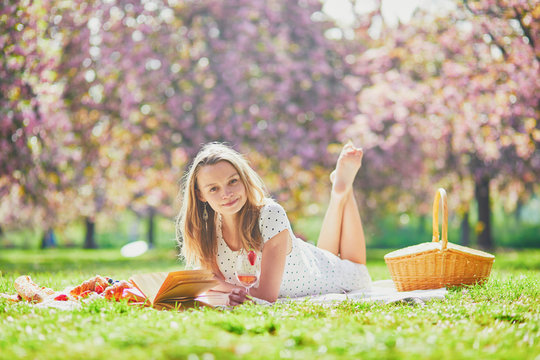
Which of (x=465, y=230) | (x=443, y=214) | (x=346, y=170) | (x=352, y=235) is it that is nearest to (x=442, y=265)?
(x=443, y=214)

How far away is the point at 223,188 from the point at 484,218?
13417mm

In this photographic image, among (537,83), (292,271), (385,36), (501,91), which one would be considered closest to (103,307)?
(292,271)

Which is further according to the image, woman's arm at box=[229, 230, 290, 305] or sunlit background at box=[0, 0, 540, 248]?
sunlit background at box=[0, 0, 540, 248]

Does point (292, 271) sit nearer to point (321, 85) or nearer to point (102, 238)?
point (321, 85)

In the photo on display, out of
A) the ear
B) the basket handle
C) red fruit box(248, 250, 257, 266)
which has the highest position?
the ear

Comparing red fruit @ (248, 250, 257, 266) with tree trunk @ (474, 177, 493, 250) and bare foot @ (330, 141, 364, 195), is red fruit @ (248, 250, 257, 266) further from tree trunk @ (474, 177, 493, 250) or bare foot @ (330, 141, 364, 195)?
tree trunk @ (474, 177, 493, 250)

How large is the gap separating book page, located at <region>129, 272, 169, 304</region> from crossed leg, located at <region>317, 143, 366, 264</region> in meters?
1.84

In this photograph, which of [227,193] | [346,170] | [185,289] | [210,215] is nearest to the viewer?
[185,289]

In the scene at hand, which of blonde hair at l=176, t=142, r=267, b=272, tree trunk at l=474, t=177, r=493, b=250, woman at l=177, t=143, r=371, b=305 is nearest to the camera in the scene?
woman at l=177, t=143, r=371, b=305

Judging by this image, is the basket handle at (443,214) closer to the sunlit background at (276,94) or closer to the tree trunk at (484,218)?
the sunlit background at (276,94)

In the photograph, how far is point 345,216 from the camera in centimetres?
507

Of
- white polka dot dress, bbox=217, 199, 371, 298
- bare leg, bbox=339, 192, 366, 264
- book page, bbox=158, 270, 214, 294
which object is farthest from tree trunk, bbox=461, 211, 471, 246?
book page, bbox=158, 270, 214, 294

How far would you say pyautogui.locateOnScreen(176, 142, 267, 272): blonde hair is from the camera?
4070 millimetres

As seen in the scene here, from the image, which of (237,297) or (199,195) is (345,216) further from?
(237,297)
